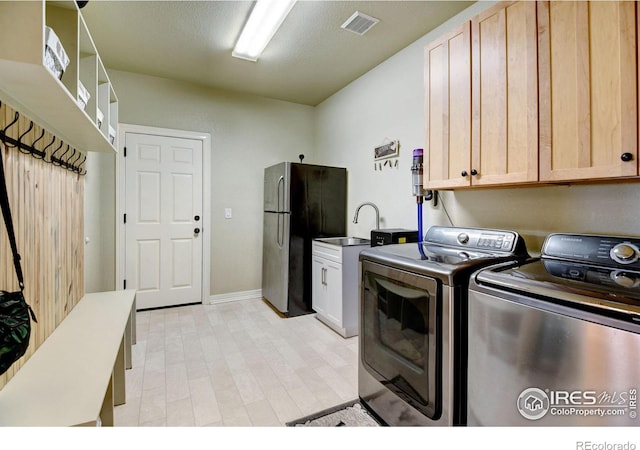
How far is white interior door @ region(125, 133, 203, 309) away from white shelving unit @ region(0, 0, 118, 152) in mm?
1246

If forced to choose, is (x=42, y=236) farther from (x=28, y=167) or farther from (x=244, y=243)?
(x=244, y=243)

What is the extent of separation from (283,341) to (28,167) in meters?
2.19

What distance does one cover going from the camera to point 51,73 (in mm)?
1023

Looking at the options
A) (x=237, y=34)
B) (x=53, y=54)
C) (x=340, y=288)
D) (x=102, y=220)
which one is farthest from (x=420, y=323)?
(x=102, y=220)

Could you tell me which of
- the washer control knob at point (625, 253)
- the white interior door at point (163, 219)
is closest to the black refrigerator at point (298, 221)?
the white interior door at point (163, 219)

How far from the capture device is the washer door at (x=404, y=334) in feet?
4.84

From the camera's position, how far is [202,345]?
9.06ft

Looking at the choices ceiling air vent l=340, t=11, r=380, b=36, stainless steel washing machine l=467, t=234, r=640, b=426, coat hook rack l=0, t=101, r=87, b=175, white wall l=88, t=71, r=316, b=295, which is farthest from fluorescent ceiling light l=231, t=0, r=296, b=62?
stainless steel washing machine l=467, t=234, r=640, b=426

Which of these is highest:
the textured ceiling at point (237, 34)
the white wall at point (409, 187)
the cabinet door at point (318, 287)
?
the textured ceiling at point (237, 34)

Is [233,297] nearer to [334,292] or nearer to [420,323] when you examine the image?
[334,292]

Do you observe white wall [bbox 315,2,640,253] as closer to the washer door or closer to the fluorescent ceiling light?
the washer door

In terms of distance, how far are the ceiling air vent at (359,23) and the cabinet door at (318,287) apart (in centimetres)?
215

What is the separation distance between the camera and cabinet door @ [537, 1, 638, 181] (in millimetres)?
1245

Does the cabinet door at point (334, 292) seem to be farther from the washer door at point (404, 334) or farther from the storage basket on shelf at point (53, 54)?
the storage basket on shelf at point (53, 54)
